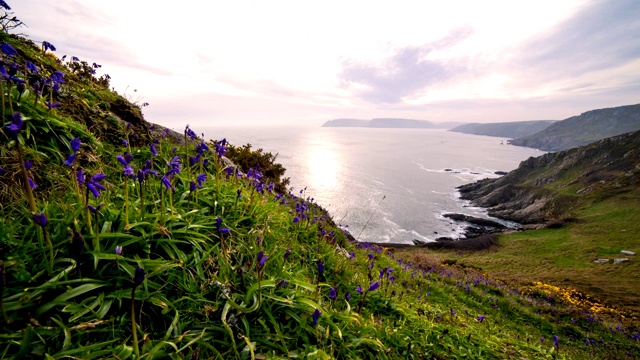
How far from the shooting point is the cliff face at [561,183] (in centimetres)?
7038

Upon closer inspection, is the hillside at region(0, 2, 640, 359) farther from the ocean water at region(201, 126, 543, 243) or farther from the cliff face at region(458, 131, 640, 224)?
the cliff face at region(458, 131, 640, 224)

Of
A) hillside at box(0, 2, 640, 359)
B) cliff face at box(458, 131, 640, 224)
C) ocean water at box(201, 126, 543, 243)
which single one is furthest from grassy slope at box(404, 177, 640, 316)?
hillside at box(0, 2, 640, 359)

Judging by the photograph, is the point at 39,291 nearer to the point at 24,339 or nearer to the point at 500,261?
the point at 24,339

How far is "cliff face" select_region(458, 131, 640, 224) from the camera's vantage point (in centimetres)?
7038

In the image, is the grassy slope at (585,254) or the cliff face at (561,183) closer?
the grassy slope at (585,254)

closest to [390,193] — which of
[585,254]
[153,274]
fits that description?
[585,254]

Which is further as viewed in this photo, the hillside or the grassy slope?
the grassy slope

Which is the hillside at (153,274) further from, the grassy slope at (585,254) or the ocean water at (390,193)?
the ocean water at (390,193)

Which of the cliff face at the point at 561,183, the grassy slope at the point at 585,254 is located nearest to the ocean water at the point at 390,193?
the cliff face at the point at 561,183

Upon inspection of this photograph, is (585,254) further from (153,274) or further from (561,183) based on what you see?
(153,274)

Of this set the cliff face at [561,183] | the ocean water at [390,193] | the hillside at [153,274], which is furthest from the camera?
the cliff face at [561,183]

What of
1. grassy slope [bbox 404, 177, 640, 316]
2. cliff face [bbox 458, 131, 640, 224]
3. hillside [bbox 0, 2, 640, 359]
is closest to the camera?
hillside [bbox 0, 2, 640, 359]

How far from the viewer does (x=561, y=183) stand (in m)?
85.2

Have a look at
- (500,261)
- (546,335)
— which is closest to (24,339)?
(546,335)
